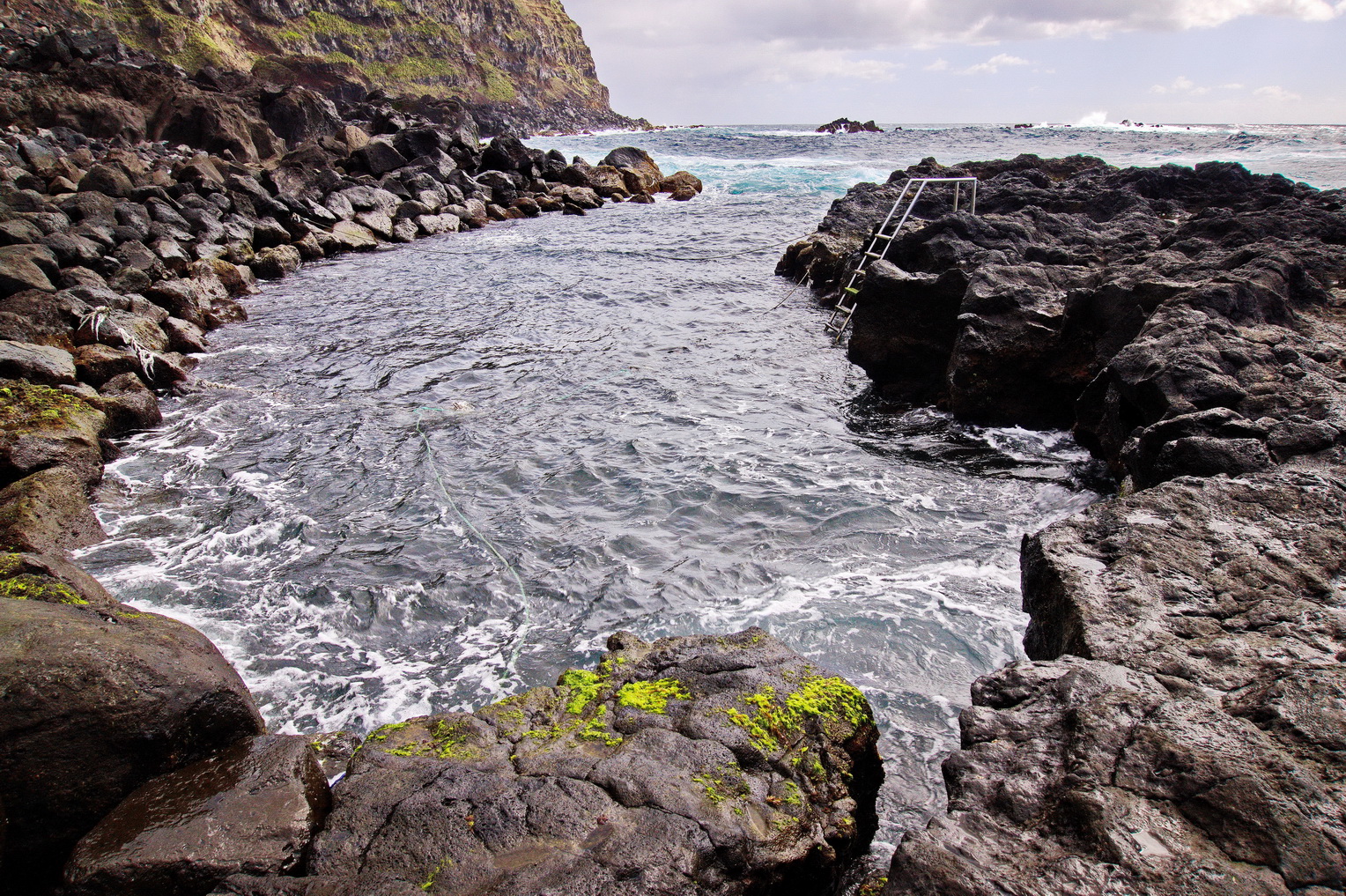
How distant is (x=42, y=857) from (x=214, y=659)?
100 cm

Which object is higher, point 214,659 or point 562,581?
point 214,659

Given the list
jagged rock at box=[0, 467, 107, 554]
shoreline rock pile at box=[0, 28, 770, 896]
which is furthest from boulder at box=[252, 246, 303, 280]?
jagged rock at box=[0, 467, 107, 554]

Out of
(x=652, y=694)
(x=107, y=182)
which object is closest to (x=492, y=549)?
(x=652, y=694)

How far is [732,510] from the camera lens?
283 inches

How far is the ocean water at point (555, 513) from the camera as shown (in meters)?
5.05

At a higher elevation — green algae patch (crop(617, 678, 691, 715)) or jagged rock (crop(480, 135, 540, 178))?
jagged rock (crop(480, 135, 540, 178))

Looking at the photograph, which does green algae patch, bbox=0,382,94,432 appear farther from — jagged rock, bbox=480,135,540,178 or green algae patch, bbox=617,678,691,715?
jagged rock, bbox=480,135,540,178

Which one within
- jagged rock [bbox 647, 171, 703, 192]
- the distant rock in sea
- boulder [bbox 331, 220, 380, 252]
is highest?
the distant rock in sea

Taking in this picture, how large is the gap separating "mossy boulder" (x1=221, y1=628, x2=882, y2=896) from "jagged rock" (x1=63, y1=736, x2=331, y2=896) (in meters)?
0.13

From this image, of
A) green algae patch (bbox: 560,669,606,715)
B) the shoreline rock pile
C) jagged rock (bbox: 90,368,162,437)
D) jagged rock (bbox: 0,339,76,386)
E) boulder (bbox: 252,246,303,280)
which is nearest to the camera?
the shoreline rock pile

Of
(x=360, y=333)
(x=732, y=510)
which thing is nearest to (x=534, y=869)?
(x=732, y=510)

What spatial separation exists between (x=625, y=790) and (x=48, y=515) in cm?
606

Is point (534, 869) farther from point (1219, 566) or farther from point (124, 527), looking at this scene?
point (124, 527)

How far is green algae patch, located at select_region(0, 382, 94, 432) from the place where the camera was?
269 inches
